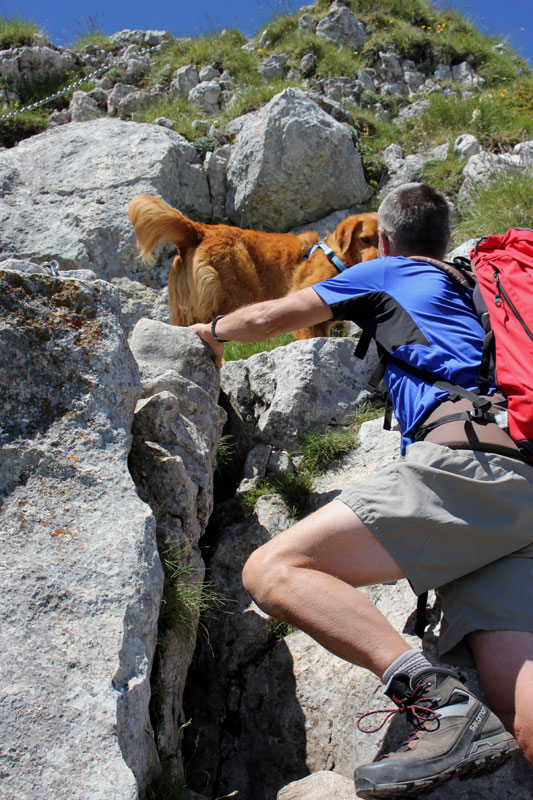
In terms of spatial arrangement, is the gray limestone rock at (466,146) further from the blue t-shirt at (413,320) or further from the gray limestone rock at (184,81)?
the blue t-shirt at (413,320)

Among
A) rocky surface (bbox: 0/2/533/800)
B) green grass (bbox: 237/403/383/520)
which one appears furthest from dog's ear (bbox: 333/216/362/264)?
green grass (bbox: 237/403/383/520)

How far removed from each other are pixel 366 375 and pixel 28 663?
363 centimetres

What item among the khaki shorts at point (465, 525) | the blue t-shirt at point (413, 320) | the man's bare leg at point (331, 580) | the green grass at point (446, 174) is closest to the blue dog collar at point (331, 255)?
the green grass at point (446, 174)

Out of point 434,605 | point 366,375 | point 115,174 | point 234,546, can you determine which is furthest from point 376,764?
point 115,174

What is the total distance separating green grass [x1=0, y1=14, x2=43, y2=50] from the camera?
1267 cm

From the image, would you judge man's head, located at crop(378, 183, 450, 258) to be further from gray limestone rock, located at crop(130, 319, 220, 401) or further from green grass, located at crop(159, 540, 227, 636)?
green grass, located at crop(159, 540, 227, 636)

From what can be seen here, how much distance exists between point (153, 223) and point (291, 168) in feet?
10.4

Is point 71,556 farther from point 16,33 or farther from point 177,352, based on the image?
point 16,33

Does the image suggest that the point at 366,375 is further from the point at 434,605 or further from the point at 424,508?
the point at 424,508

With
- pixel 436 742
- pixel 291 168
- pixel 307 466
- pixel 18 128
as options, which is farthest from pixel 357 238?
pixel 18 128

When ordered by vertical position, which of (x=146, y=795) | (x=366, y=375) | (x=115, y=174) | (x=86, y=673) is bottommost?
(x=146, y=795)

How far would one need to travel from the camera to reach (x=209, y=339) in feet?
13.7

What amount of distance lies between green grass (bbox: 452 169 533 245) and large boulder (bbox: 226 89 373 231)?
2206 mm

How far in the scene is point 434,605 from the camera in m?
3.01
